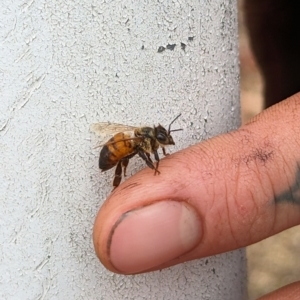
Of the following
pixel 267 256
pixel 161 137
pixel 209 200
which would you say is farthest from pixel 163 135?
pixel 267 256

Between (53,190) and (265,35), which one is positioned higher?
(53,190)

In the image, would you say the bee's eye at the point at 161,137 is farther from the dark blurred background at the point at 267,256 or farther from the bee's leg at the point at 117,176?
the dark blurred background at the point at 267,256

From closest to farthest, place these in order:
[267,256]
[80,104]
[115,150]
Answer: [80,104]
[115,150]
[267,256]

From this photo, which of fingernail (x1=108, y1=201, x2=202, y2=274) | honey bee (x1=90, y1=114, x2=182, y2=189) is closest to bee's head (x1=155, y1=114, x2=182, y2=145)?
honey bee (x1=90, y1=114, x2=182, y2=189)

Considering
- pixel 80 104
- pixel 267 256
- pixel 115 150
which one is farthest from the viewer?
pixel 267 256

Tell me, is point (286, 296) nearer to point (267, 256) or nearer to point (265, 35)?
point (265, 35)

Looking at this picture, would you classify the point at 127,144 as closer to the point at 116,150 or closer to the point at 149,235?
the point at 116,150

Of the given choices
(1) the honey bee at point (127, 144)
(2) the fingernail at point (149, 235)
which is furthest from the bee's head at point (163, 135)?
(2) the fingernail at point (149, 235)

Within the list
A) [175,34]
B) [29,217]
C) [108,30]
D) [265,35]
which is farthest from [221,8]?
[265,35]
